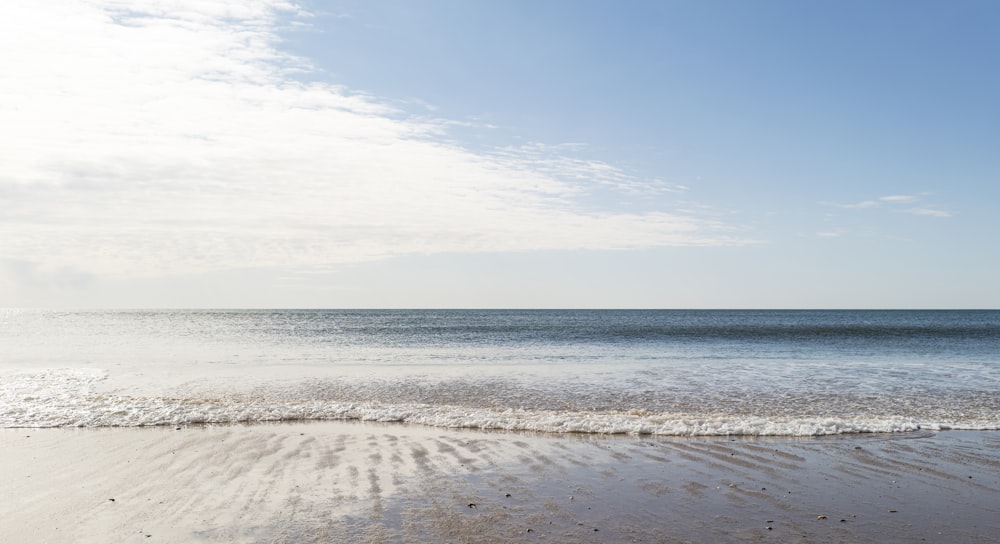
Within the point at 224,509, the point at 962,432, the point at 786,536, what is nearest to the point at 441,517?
the point at 224,509

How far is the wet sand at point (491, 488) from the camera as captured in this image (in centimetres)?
774

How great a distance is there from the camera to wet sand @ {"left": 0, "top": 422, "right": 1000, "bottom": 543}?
7.74 metres

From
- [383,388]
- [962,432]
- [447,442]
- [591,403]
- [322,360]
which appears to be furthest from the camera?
[322,360]

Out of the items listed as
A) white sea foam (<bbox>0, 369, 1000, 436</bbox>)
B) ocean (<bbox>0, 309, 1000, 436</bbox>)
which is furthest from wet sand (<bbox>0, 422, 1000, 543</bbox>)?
→ ocean (<bbox>0, 309, 1000, 436</bbox>)

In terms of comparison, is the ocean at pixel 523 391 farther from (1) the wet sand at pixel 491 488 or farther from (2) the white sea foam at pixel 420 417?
(1) the wet sand at pixel 491 488

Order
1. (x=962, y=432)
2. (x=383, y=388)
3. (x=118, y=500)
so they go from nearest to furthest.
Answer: (x=118, y=500), (x=962, y=432), (x=383, y=388)

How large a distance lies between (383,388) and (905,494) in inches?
640

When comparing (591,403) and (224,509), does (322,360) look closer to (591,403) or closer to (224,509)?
(591,403)

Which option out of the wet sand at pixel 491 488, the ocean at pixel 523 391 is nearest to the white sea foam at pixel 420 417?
the ocean at pixel 523 391

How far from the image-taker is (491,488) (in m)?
9.52

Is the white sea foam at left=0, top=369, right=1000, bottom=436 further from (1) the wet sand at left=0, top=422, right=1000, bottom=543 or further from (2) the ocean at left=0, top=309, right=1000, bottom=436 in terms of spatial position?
(1) the wet sand at left=0, top=422, right=1000, bottom=543

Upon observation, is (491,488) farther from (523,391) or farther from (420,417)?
(523,391)

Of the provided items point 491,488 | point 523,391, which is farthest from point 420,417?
point 491,488

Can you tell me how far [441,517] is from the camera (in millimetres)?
8203
